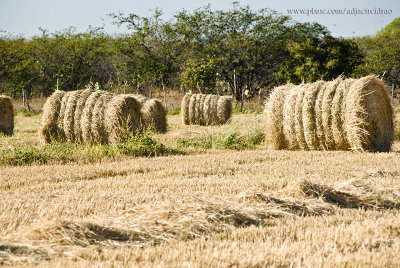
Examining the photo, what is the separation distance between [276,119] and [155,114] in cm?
626

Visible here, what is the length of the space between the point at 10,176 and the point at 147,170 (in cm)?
237

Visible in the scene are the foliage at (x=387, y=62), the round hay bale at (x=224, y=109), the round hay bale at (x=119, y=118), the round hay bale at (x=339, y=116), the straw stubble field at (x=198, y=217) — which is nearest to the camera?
the straw stubble field at (x=198, y=217)

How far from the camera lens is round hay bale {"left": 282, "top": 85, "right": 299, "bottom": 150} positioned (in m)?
10.7

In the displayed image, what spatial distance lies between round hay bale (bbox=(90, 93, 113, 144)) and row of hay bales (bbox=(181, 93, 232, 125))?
29.1 feet

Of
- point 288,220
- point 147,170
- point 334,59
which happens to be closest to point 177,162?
point 147,170

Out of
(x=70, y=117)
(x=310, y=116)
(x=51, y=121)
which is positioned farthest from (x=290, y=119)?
(x=51, y=121)

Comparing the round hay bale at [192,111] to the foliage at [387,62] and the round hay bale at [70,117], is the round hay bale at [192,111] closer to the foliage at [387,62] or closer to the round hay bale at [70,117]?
the round hay bale at [70,117]

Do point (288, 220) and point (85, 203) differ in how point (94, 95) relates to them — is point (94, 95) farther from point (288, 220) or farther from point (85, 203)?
point (288, 220)

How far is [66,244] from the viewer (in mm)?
3406

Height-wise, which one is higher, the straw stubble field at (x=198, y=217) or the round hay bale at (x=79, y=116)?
the round hay bale at (x=79, y=116)

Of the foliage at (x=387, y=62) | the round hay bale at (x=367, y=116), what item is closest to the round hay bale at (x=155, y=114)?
the round hay bale at (x=367, y=116)

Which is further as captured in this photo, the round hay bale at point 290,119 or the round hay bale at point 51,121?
the round hay bale at point 51,121

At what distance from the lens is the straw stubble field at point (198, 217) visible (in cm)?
321

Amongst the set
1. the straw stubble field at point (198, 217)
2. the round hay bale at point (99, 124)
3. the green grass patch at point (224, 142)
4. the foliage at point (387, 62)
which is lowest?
the straw stubble field at point (198, 217)
